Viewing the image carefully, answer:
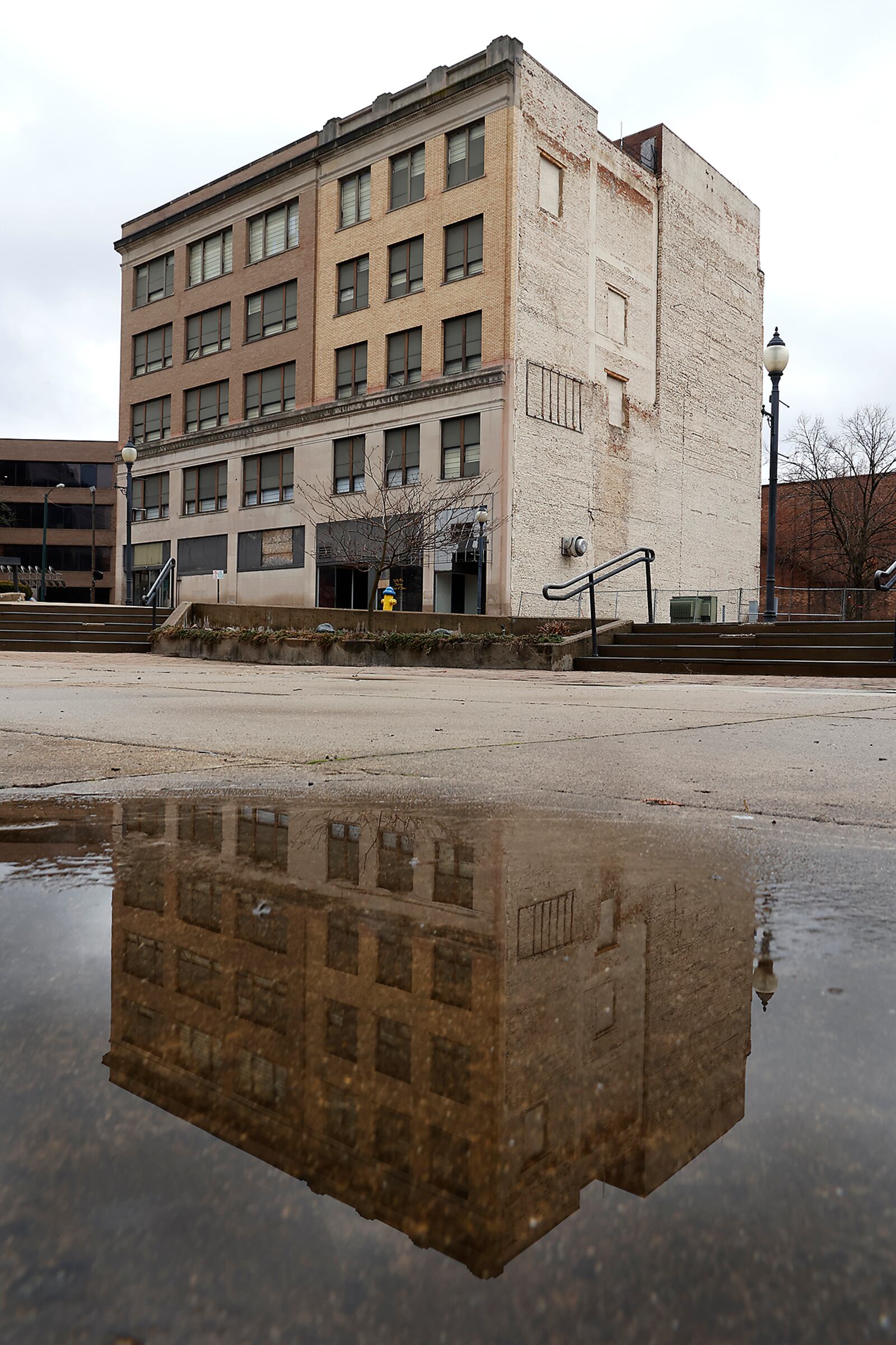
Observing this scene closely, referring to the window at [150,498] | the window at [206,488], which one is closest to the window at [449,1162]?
the window at [206,488]

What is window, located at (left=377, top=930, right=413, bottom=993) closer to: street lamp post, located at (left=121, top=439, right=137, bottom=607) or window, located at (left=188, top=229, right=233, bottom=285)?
street lamp post, located at (left=121, top=439, right=137, bottom=607)

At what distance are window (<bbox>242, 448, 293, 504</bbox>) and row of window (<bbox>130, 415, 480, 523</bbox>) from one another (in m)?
0.02

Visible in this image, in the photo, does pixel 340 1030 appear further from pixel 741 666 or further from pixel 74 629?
pixel 74 629

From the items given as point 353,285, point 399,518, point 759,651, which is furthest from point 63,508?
point 759,651

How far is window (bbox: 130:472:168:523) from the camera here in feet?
142

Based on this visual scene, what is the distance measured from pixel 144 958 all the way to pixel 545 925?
72 cm

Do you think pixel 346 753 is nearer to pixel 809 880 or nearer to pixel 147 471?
pixel 809 880

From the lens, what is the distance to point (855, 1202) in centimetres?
89

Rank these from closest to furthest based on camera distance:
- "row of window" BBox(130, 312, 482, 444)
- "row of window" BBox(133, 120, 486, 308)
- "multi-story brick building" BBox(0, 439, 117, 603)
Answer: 1. "row of window" BBox(133, 120, 486, 308)
2. "row of window" BBox(130, 312, 482, 444)
3. "multi-story brick building" BBox(0, 439, 117, 603)

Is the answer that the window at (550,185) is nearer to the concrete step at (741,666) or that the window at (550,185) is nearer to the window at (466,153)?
the window at (466,153)

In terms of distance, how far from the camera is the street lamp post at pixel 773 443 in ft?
56.5

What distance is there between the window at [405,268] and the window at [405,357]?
1424mm

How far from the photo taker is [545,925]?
70.4 inches

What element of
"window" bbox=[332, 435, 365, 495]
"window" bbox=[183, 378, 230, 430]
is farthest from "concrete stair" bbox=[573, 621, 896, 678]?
"window" bbox=[183, 378, 230, 430]
